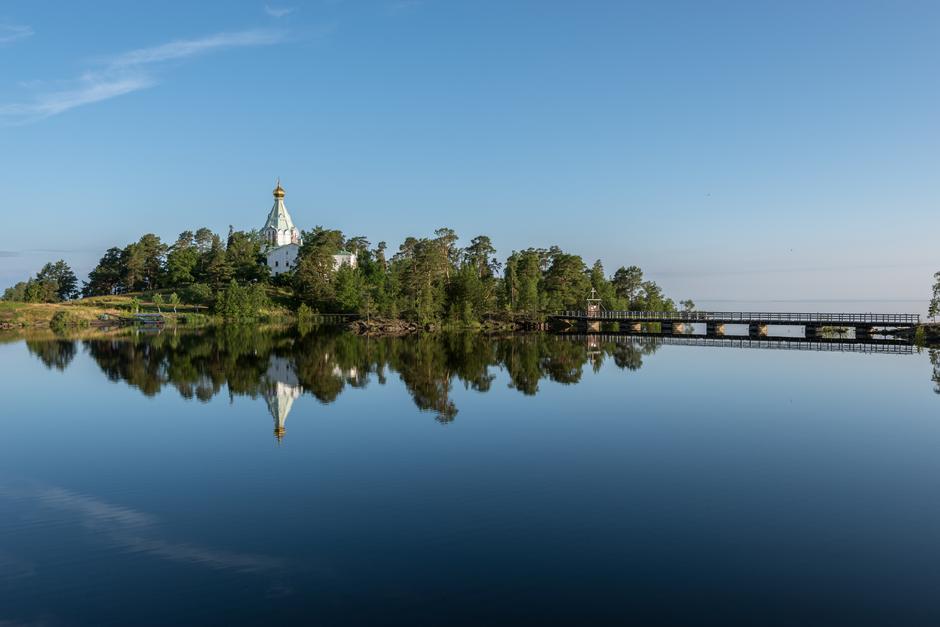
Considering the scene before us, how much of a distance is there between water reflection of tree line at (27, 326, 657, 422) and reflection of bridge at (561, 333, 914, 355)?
3243mm

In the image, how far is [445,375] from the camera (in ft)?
134

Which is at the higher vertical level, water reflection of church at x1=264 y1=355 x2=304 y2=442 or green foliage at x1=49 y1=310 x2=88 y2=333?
green foliage at x1=49 y1=310 x2=88 y2=333

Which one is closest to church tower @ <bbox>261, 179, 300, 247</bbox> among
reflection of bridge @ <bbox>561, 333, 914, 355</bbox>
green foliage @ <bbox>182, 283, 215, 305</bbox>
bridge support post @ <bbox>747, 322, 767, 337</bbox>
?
green foliage @ <bbox>182, 283, 215, 305</bbox>

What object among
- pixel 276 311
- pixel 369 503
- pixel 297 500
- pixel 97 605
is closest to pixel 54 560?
pixel 97 605

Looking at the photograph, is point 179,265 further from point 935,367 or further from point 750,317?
point 935,367

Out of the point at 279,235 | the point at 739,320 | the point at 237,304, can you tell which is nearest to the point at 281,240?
the point at 279,235

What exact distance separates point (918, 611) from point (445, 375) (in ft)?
104

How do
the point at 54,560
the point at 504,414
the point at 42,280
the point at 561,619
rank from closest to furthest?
the point at 561,619, the point at 54,560, the point at 504,414, the point at 42,280

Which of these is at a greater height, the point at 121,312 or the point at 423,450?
the point at 121,312

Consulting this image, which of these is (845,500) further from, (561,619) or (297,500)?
(297,500)

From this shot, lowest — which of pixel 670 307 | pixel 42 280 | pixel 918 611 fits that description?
pixel 918 611

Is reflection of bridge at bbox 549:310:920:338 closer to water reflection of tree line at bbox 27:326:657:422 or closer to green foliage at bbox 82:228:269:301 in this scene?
water reflection of tree line at bbox 27:326:657:422

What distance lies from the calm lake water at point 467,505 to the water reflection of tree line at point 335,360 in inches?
50.5

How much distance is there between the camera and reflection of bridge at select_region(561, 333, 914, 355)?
61750 millimetres
